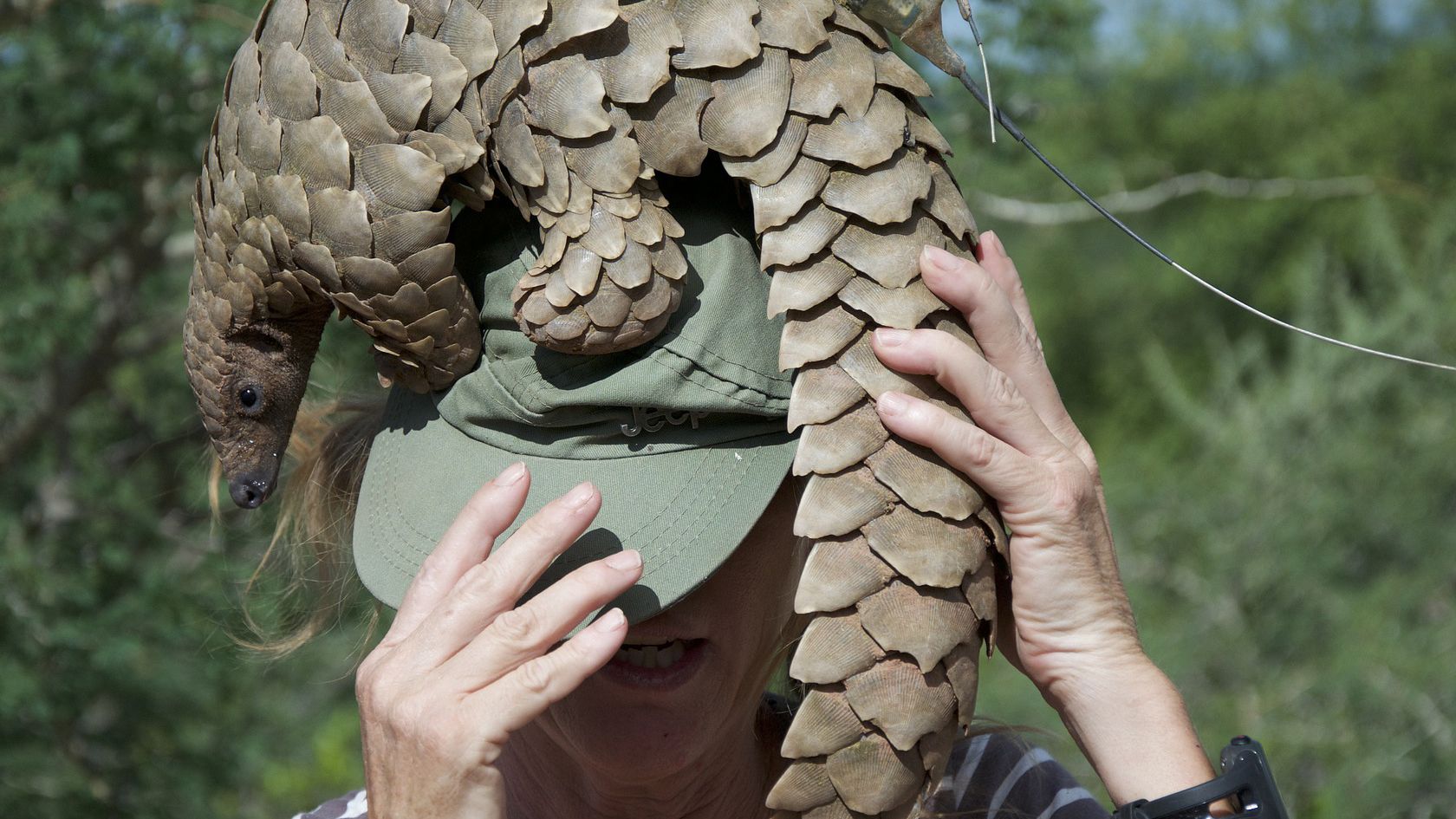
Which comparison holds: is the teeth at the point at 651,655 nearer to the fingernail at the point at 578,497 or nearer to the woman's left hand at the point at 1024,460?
the fingernail at the point at 578,497

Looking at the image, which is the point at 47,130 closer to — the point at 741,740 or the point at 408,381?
the point at 408,381

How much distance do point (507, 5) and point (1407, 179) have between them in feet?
31.2

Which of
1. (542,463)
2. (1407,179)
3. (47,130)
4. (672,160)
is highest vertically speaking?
(47,130)

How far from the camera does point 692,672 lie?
1.41 metres

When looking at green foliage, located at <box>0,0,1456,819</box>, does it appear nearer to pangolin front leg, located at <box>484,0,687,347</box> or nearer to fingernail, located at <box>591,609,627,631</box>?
fingernail, located at <box>591,609,627,631</box>

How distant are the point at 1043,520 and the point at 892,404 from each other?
227mm

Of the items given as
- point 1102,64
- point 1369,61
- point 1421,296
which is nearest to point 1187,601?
point 1421,296

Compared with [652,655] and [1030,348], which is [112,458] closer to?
[652,655]

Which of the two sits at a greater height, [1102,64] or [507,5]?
[507,5]

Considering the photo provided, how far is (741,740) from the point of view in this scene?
168 cm

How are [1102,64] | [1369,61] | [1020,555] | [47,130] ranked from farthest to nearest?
[1369,61] → [1102,64] → [47,130] → [1020,555]

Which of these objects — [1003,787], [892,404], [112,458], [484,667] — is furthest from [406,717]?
[112,458]

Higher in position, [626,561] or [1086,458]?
[626,561]

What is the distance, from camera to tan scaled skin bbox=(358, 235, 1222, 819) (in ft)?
3.90
